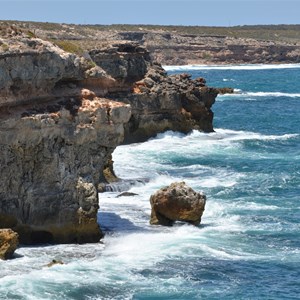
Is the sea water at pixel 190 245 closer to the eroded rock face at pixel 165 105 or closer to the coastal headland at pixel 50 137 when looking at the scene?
the coastal headland at pixel 50 137

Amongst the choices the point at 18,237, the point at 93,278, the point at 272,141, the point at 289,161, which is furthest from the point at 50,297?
the point at 272,141

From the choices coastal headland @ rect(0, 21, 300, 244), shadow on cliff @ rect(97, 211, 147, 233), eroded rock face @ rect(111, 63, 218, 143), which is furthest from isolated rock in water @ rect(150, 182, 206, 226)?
eroded rock face @ rect(111, 63, 218, 143)

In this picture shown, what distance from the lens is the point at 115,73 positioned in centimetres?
6000

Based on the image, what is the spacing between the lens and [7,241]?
90.1 ft

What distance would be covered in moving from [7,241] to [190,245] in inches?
288

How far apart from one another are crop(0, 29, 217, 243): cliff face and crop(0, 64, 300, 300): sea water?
1236mm

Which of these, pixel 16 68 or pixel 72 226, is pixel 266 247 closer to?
pixel 72 226

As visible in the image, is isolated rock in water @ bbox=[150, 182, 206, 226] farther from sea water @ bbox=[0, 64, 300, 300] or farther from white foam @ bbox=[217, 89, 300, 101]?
white foam @ bbox=[217, 89, 300, 101]

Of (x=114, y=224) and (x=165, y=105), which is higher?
(x=165, y=105)

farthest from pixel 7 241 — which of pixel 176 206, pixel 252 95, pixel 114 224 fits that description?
pixel 252 95

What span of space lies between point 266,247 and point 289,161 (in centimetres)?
2269

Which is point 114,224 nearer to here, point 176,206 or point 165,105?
point 176,206

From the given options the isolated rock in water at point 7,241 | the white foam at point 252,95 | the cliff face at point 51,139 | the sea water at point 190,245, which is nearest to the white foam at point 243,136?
the sea water at point 190,245

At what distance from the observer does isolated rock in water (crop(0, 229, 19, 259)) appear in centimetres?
2742
